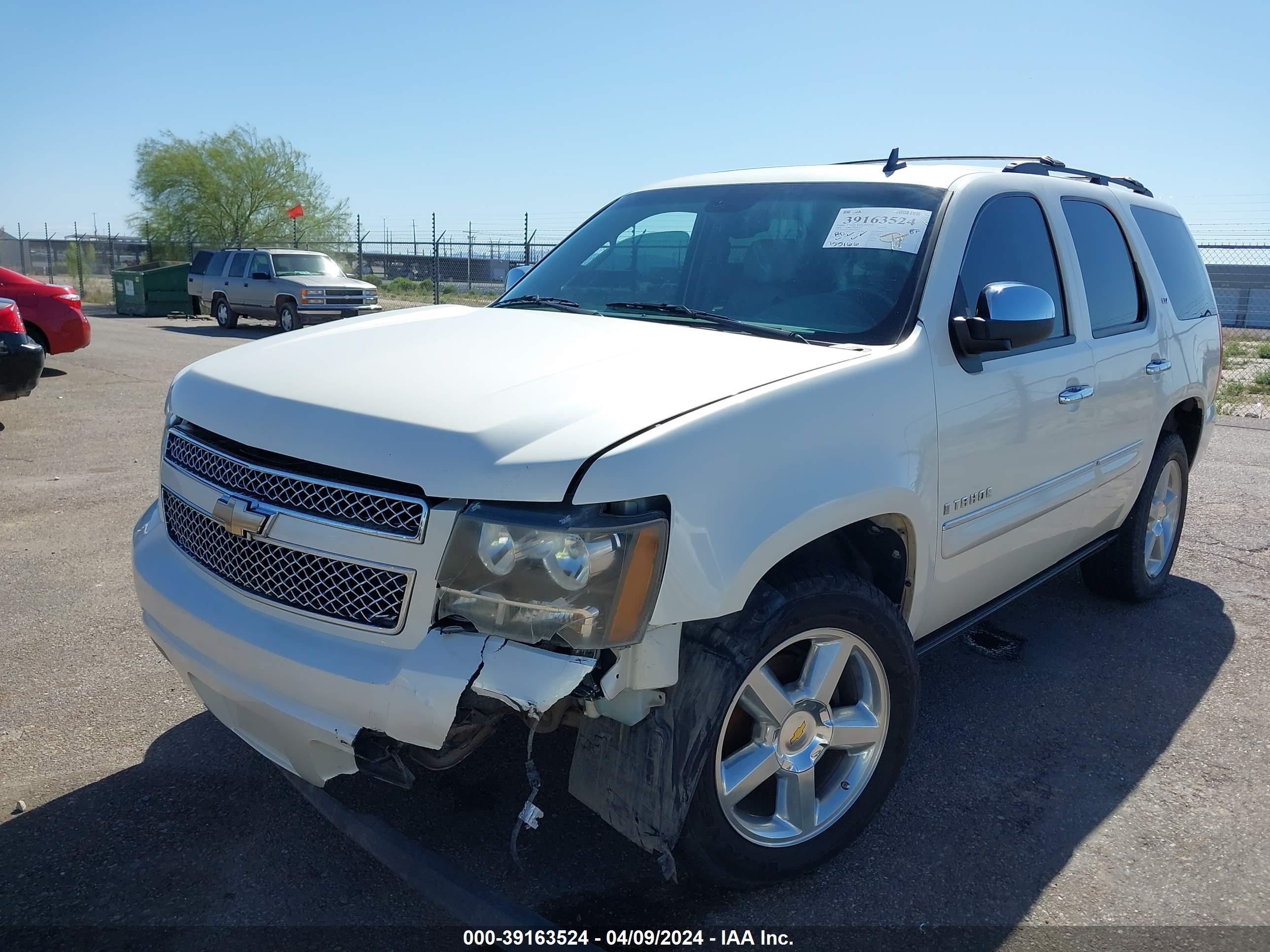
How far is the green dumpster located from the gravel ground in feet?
75.9

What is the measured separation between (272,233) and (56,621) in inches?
1347

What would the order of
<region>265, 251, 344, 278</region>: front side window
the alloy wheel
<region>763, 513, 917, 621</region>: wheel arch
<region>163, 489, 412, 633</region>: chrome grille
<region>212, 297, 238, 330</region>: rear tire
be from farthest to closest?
<region>212, 297, 238, 330</region>: rear tire → <region>265, 251, 344, 278</region>: front side window → <region>763, 513, 917, 621</region>: wheel arch → the alloy wheel → <region>163, 489, 412, 633</region>: chrome grille

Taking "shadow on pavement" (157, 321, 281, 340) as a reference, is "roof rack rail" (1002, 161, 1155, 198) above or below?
above

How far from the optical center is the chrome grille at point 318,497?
7.12 feet

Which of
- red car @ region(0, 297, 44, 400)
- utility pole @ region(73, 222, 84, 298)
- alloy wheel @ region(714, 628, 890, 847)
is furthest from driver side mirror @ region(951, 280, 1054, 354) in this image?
utility pole @ region(73, 222, 84, 298)

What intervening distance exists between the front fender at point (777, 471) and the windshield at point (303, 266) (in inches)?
766

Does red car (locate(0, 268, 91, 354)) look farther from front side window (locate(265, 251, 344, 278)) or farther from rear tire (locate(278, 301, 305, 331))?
front side window (locate(265, 251, 344, 278))

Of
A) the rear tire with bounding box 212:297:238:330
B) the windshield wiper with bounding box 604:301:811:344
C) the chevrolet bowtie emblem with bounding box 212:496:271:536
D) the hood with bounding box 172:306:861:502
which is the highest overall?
the windshield wiper with bounding box 604:301:811:344

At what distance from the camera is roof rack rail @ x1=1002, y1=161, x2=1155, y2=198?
3.84 m

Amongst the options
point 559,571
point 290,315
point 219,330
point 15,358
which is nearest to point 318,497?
point 559,571

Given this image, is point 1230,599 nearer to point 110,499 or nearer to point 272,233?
point 110,499

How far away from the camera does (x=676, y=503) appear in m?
2.17

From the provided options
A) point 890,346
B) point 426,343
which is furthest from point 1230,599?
point 426,343

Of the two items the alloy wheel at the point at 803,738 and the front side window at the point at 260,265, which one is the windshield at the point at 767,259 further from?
the front side window at the point at 260,265
